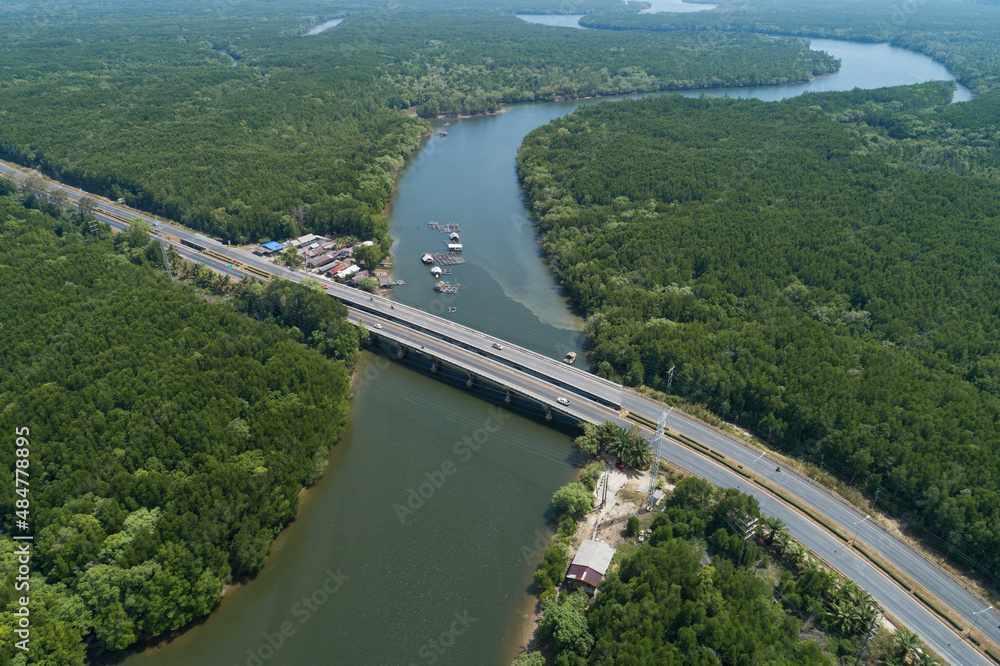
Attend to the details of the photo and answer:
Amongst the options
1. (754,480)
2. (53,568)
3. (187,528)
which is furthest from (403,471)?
(754,480)

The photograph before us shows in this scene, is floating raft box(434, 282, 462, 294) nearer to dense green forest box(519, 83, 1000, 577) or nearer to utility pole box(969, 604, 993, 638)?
dense green forest box(519, 83, 1000, 577)

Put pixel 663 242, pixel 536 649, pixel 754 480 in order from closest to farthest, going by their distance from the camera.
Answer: pixel 536 649, pixel 754 480, pixel 663 242

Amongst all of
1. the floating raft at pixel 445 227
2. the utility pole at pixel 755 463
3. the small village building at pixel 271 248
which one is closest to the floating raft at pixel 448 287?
the floating raft at pixel 445 227

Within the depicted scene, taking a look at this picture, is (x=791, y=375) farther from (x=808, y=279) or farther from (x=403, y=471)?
(x=403, y=471)

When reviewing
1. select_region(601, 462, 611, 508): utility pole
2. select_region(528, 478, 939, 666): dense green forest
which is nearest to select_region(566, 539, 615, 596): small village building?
select_region(528, 478, 939, 666): dense green forest

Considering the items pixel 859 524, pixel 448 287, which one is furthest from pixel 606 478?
pixel 448 287

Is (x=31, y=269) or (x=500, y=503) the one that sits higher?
(x=31, y=269)
